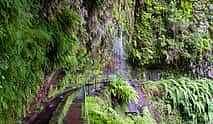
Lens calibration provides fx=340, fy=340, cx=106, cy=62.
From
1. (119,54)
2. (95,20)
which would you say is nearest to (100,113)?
(95,20)

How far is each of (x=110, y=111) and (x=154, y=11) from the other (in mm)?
3756

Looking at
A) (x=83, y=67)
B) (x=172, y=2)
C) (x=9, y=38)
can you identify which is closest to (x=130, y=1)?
(x=172, y=2)

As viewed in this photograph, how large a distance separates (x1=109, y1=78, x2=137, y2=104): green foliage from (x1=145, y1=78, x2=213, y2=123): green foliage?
1324 mm

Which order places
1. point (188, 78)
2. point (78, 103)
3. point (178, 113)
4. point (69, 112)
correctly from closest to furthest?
point (69, 112) → point (78, 103) → point (178, 113) → point (188, 78)

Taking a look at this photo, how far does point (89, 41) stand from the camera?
4027 millimetres

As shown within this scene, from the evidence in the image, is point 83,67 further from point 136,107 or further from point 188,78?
point 188,78

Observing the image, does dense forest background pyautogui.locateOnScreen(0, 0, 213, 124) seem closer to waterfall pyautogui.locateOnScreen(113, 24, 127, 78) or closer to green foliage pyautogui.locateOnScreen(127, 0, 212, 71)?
green foliage pyautogui.locateOnScreen(127, 0, 212, 71)

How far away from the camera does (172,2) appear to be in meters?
6.95

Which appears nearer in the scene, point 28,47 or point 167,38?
point 28,47

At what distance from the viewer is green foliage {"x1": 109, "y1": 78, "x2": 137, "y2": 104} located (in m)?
3.98

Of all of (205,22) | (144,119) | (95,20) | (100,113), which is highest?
(205,22)

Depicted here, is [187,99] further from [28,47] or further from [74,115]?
[28,47]

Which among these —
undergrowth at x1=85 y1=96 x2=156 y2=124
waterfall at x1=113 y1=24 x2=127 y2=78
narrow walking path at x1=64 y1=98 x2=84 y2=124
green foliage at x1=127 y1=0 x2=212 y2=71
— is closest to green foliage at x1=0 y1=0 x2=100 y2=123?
narrow walking path at x1=64 y1=98 x2=84 y2=124

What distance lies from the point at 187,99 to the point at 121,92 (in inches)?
79.6
